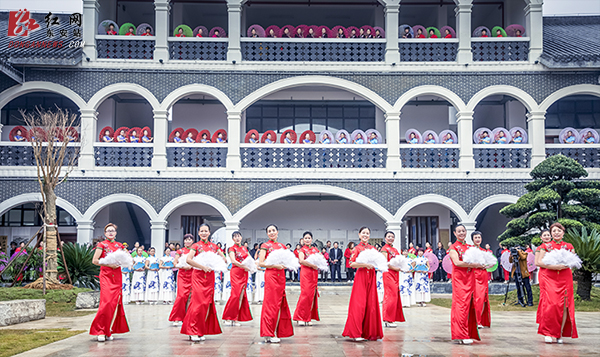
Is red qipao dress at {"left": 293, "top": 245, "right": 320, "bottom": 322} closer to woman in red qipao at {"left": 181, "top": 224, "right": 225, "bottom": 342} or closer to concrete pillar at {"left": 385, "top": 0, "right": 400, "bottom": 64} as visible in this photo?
woman in red qipao at {"left": 181, "top": 224, "right": 225, "bottom": 342}

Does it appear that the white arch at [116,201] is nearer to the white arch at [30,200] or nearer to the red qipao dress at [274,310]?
the white arch at [30,200]

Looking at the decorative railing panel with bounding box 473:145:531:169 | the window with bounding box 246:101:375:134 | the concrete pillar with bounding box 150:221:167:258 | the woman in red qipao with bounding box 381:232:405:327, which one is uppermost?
the window with bounding box 246:101:375:134

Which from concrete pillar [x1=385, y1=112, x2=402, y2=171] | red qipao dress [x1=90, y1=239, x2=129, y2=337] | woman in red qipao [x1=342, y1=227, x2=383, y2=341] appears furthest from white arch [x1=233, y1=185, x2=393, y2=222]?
woman in red qipao [x1=342, y1=227, x2=383, y2=341]

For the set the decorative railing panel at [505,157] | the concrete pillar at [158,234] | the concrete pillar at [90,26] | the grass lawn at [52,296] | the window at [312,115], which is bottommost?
the grass lawn at [52,296]

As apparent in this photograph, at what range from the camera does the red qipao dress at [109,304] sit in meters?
8.65

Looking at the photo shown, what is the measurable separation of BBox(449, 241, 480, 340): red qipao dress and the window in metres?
15.8

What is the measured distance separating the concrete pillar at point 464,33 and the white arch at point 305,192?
575 cm

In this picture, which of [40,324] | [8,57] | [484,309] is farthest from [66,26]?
[484,309]

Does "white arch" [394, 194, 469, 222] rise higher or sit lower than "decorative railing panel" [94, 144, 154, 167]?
lower

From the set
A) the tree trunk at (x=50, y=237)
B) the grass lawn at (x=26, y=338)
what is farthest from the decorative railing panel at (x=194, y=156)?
the grass lawn at (x=26, y=338)

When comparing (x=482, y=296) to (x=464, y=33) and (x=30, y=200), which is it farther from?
(x=30, y=200)

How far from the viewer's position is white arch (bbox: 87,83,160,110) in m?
20.4

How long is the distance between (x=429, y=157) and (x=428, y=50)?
3.73 meters

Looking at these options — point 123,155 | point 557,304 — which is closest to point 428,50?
point 123,155
